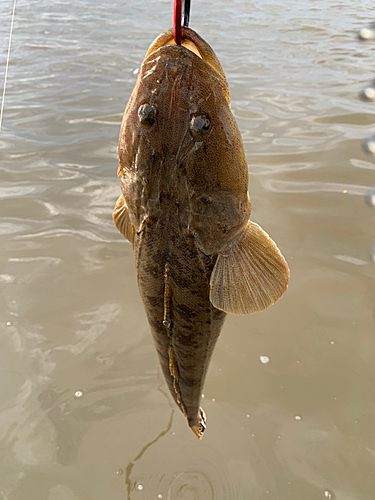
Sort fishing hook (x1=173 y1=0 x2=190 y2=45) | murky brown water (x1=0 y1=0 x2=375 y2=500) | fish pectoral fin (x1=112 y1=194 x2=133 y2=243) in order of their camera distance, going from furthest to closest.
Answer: murky brown water (x1=0 y1=0 x2=375 y2=500) < fish pectoral fin (x1=112 y1=194 x2=133 y2=243) < fishing hook (x1=173 y1=0 x2=190 y2=45)

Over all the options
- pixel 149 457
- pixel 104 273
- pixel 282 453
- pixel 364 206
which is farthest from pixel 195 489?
pixel 364 206

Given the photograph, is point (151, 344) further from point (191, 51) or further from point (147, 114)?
point (191, 51)

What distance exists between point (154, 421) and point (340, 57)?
24.3 feet

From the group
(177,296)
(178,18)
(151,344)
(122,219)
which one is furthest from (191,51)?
(151,344)

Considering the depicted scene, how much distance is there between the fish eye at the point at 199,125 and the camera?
1418 millimetres

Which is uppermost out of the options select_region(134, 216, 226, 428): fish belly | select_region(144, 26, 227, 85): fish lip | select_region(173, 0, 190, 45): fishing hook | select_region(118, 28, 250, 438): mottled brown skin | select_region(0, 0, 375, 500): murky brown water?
select_region(173, 0, 190, 45): fishing hook

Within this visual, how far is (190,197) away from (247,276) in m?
0.41

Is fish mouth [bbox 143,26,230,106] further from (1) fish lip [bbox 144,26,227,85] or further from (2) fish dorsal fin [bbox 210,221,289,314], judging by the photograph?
(2) fish dorsal fin [bbox 210,221,289,314]

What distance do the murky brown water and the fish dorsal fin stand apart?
149cm

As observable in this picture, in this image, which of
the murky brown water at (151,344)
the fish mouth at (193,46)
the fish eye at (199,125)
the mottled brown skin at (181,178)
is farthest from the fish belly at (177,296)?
the murky brown water at (151,344)

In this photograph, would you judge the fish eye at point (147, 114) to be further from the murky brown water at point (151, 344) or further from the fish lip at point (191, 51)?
the murky brown water at point (151, 344)

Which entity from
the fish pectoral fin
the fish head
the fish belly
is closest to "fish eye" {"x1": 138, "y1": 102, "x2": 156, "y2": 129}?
the fish head

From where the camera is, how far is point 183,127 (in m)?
1.44

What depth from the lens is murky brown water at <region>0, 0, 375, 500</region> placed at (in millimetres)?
2535
